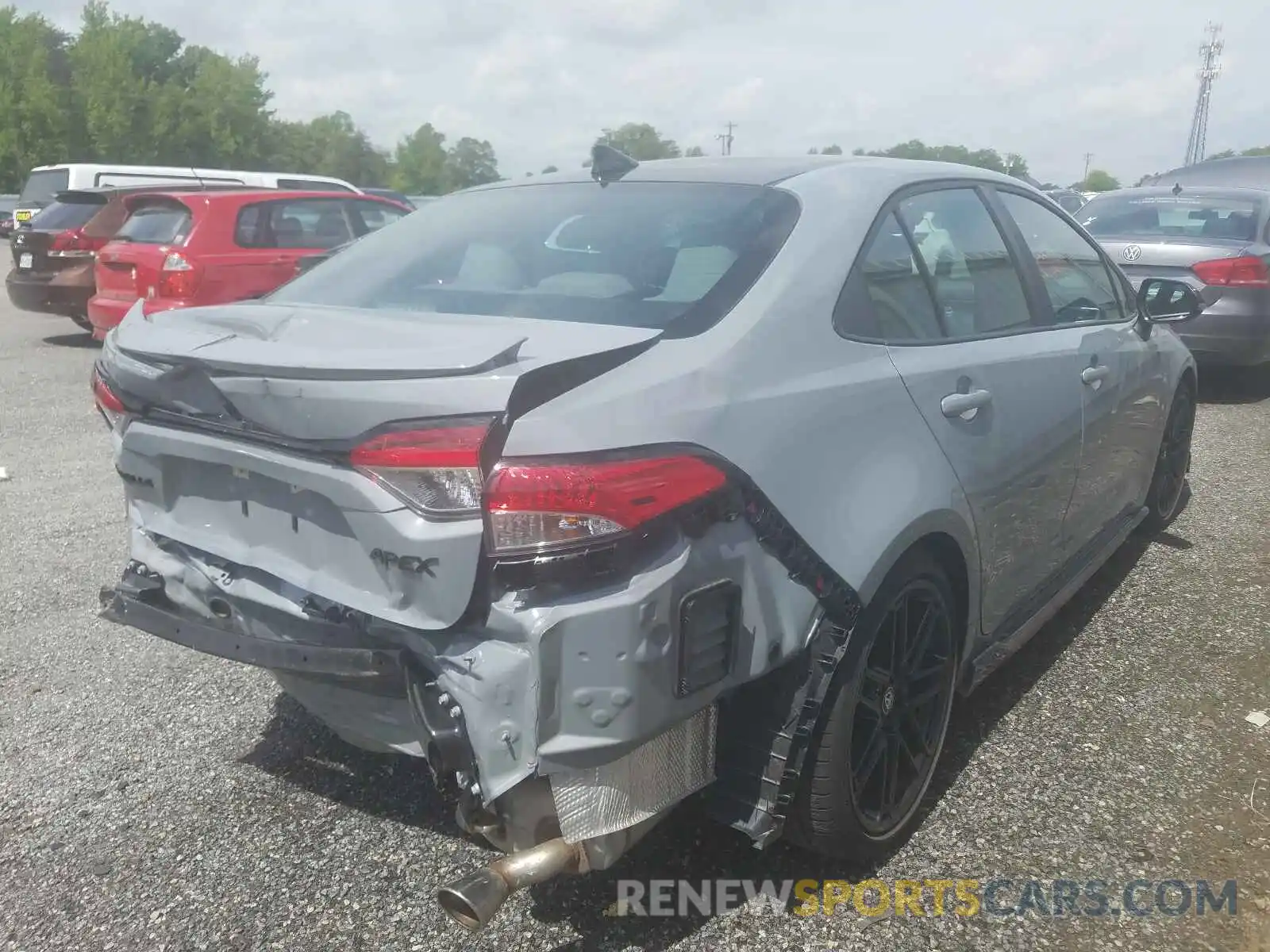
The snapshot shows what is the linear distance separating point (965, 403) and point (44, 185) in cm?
1767

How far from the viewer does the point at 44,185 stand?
16750mm

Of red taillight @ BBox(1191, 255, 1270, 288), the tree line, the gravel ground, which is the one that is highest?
the tree line

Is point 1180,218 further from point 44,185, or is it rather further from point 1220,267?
point 44,185

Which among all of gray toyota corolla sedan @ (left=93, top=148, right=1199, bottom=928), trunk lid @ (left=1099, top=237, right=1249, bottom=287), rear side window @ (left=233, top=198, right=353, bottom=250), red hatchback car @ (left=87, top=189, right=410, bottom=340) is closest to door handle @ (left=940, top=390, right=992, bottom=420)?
gray toyota corolla sedan @ (left=93, top=148, right=1199, bottom=928)

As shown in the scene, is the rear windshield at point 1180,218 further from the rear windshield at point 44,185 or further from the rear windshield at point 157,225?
the rear windshield at point 44,185

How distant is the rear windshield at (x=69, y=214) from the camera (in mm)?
11086

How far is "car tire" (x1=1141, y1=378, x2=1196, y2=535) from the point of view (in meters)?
4.81

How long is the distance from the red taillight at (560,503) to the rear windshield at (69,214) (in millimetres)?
10729

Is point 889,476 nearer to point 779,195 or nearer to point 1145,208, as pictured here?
point 779,195

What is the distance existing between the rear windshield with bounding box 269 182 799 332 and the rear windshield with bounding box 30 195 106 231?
366 inches

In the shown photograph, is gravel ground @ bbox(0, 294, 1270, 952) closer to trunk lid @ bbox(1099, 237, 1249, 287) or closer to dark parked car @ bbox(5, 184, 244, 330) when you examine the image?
trunk lid @ bbox(1099, 237, 1249, 287)

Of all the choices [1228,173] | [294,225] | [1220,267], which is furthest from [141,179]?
[1228,173]

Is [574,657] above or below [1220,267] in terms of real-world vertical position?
below

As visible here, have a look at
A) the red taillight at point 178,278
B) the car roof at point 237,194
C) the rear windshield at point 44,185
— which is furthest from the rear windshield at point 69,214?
the rear windshield at point 44,185
